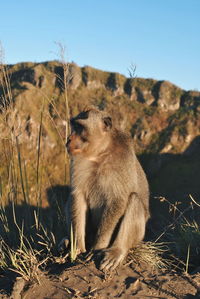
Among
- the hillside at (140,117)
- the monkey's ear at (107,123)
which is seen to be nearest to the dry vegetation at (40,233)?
the monkey's ear at (107,123)

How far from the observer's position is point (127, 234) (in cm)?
499

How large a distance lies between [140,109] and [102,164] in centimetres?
2556

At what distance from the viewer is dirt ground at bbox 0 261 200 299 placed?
13.6ft

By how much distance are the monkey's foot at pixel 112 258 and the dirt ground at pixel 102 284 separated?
3.0 inches

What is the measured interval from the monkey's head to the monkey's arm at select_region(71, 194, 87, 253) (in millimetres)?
678

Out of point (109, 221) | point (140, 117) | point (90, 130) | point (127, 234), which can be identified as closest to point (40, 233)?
point (109, 221)

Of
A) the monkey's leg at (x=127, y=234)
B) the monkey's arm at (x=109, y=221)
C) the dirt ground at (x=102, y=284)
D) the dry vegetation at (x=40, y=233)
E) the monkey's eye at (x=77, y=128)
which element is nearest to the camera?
the dirt ground at (x=102, y=284)

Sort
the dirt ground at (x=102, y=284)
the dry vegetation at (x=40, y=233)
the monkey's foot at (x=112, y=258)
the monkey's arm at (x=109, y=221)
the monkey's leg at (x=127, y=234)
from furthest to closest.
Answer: the monkey's arm at (x=109, y=221)
the dry vegetation at (x=40, y=233)
the monkey's leg at (x=127, y=234)
the monkey's foot at (x=112, y=258)
the dirt ground at (x=102, y=284)

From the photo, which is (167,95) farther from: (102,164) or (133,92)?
(102,164)

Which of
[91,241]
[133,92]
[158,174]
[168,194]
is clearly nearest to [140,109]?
[133,92]

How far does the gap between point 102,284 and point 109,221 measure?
36.4 inches

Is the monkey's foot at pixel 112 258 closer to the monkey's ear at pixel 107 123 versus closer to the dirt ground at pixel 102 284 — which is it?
the dirt ground at pixel 102 284

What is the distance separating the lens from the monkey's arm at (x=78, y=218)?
Result: 17.0ft

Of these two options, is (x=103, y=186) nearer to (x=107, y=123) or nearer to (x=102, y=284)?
(x=107, y=123)
